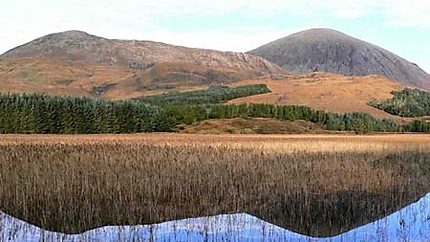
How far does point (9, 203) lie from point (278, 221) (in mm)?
5604

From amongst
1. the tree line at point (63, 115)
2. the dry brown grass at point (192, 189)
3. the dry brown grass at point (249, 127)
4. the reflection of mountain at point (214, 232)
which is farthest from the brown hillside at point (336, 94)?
the reflection of mountain at point (214, 232)

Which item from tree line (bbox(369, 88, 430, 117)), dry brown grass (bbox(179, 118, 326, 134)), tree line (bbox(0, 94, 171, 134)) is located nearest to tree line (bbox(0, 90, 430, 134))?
tree line (bbox(0, 94, 171, 134))

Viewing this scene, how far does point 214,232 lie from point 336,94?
368 feet

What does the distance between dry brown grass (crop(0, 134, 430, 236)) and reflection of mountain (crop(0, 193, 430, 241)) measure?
1.28ft

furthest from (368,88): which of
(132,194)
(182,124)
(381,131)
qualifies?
(132,194)

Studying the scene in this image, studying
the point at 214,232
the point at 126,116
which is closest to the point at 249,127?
the point at 126,116

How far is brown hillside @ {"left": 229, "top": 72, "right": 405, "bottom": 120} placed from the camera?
4371 inches

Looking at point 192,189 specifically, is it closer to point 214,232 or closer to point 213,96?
point 214,232

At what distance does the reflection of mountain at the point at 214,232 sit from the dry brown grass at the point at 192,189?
1.28 feet

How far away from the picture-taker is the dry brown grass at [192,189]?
39.9 feet

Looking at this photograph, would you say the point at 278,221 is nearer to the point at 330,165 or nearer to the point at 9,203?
the point at 9,203

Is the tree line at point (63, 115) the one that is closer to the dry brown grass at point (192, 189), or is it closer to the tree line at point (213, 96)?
the tree line at point (213, 96)

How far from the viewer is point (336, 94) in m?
120

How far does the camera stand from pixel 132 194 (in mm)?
14117
